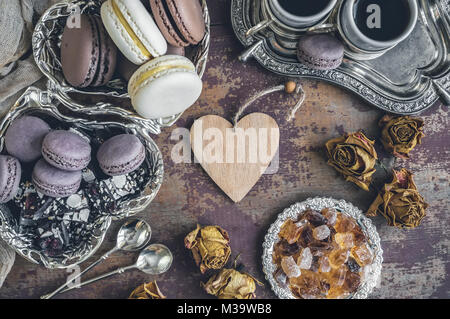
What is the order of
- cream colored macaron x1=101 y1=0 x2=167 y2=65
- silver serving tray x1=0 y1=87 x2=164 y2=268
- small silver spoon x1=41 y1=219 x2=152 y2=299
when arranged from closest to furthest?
cream colored macaron x1=101 y1=0 x2=167 y2=65
silver serving tray x1=0 y1=87 x2=164 y2=268
small silver spoon x1=41 y1=219 x2=152 y2=299

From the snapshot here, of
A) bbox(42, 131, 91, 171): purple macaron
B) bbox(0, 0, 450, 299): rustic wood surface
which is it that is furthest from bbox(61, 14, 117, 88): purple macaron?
bbox(0, 0, 450, 299): rustic wood surface

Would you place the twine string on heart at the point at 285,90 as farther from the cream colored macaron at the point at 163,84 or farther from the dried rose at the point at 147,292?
the dried rose at the point at 147,292

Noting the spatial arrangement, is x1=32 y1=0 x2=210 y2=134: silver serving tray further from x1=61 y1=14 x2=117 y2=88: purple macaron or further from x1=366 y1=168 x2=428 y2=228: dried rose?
x1=366 y1=168 x2=428 y2=228: dried rose

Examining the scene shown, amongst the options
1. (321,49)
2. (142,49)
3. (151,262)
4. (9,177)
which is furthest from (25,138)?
(321,49)

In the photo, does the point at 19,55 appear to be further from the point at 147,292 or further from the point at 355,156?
the point at 355,156

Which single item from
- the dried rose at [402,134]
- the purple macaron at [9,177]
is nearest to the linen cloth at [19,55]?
the purple macaron at [9,177]
